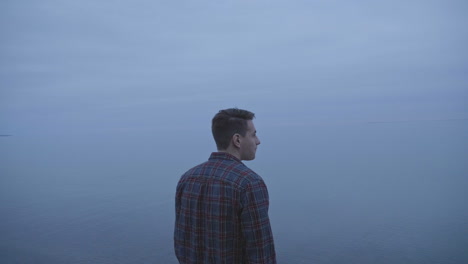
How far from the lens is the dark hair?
227cm

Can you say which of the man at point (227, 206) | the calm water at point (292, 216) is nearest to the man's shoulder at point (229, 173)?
the man at point (227, 206)

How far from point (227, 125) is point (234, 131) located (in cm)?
7

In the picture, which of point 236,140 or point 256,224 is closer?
point 256,224

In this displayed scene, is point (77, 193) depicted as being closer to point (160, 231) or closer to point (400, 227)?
point (160, 231)

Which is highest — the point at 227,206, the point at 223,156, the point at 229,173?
the point at 223,156

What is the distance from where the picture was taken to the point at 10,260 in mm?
10797

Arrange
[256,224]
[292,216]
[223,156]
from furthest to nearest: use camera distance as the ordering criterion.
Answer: [292,216] < [223,156] < [256,224]

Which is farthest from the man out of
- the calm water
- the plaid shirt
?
the calm water

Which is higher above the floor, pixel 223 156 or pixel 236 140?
pixel 236 140

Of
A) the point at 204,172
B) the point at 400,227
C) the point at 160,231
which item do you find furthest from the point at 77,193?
the point at 204,172

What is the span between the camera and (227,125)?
7.45ft

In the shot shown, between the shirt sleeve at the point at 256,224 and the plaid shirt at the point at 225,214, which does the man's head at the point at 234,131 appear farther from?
the shirt sleeve at the point at 256,224

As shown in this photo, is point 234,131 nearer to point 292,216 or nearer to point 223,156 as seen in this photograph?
point 223,156

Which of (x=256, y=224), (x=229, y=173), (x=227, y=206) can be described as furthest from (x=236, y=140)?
(x=256, y=224)
